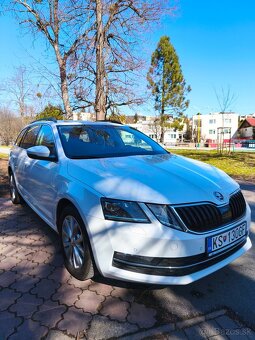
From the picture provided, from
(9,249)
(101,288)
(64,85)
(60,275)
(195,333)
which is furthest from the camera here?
(64,85)

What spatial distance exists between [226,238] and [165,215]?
2.18 ft

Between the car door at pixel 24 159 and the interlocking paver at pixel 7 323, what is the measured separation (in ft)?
7.20

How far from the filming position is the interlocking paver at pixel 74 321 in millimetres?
2137

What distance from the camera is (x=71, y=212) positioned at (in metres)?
2.72

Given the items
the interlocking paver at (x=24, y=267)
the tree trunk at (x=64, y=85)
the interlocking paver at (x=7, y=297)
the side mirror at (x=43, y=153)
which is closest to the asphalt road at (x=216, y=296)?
the interlocking paver at (x=7, y=297)

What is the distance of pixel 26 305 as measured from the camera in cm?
243

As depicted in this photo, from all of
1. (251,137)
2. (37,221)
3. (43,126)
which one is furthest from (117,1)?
(251,137)

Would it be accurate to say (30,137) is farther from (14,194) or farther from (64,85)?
(64,85)

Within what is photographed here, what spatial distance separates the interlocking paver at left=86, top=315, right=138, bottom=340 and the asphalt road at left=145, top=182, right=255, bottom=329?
39 cm

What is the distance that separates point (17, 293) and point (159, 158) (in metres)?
2.09

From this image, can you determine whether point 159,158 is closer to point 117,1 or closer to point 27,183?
point 27,183

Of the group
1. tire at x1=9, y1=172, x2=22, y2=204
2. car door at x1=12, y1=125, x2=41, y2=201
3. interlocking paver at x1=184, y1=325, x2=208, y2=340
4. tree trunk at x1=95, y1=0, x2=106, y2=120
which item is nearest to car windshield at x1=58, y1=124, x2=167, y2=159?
car door at x1=12, y1=125, x2=41, y2=201

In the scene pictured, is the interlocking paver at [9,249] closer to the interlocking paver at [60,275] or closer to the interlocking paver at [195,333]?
the interlocking paver at [60,275]

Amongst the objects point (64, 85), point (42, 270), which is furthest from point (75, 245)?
point (64, 85)
